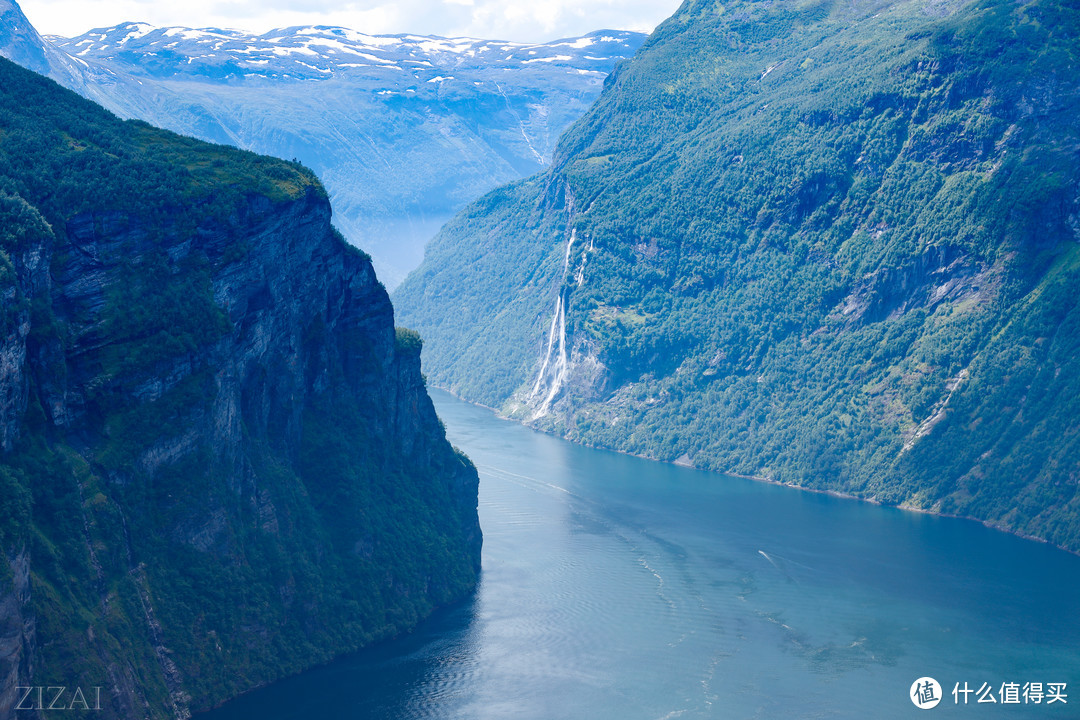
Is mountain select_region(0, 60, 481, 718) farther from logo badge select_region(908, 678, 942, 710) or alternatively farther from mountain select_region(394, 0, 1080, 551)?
mountain select_region(394, 0, 1080, 551)

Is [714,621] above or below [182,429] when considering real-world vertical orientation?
below

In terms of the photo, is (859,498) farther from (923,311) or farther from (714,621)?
(714,621)

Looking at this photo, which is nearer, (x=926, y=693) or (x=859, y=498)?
(x=926, y=693)

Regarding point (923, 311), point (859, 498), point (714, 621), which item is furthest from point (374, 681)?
point (923, 311)

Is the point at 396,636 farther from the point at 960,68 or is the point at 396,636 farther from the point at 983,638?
the point at 960,68

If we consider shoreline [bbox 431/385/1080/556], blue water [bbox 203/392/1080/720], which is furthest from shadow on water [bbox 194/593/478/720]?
shoreline [bbox 431/385/1080/556]

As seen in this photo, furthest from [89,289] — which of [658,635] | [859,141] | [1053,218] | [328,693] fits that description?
[859,141]
